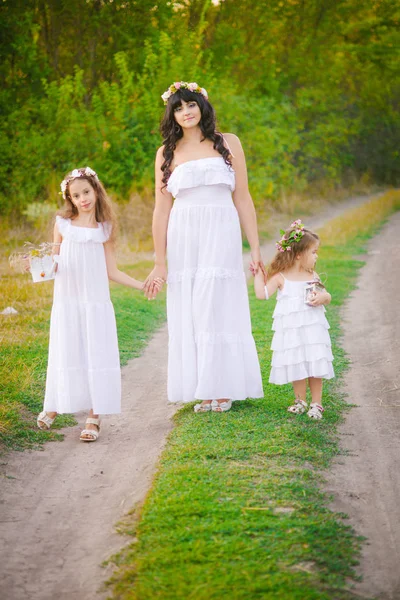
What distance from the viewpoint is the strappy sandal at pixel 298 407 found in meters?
5.59

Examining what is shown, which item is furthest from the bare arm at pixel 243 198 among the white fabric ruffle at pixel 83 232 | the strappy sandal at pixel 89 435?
the strappy sandal at pixel 89 435

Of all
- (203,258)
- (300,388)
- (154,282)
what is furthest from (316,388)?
(154,282)

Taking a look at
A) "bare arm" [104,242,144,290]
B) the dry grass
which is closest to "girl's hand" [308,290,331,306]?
"bare arm" [104,242,144,290]

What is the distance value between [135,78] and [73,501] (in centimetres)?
1605

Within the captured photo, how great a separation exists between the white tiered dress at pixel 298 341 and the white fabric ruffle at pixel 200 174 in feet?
2.87

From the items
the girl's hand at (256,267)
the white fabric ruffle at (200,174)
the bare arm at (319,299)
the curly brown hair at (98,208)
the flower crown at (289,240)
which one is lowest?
the bare arm at (319,299)

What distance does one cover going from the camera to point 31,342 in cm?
812

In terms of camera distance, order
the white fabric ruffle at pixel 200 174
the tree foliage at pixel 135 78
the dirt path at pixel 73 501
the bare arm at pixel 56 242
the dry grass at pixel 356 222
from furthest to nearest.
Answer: the dry grass at pixel 356 222
the tree foliage at pixel 135 78
the bare arm at pixel 56 242
the white fabric ruffle at pixel 200 174
the dirt path at pixel 73 501

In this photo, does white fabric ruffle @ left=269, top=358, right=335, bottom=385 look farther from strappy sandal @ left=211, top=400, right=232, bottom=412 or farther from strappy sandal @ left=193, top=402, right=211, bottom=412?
strappy sandal @ left=193, top=402, right=211, bottom=412

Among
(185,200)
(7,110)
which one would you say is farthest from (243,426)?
(7,110)

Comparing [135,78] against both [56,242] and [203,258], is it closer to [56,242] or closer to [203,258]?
[56,242]

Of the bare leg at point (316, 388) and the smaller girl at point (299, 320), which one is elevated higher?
the smaller girl at point (299, 320)

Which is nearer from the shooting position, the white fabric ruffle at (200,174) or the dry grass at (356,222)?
the white fabric ruffle at (200,174)

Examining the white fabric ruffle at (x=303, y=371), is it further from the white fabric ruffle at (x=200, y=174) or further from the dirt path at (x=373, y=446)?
the white fabric ruffle at (x=200, y=174)
